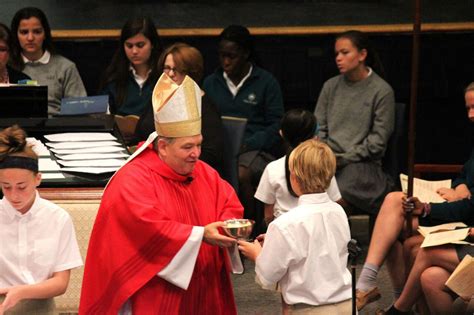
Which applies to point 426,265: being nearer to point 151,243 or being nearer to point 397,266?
point 397,266

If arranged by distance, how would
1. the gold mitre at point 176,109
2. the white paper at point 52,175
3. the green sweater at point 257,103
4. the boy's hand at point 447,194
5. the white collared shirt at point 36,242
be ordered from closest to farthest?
the gold mitre at point 176,109 < the white collared shirt at point 36,242 < the white paper at point 52,175 < the boy's hand at point 447,194 < the green sweater at point 257,103

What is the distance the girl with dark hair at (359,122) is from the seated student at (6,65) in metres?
2.06

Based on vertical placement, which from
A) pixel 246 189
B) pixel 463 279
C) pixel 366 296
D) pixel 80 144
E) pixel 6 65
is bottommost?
pixel 366 296

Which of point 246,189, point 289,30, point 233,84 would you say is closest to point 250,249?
point 246,189

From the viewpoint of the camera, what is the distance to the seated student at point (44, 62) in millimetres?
8336

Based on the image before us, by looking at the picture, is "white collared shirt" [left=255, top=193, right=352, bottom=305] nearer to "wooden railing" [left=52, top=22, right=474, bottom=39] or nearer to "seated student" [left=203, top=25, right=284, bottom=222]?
"seated student" [left=203, top=25, right=284, bottom=222]

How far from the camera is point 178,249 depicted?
5027 millimetres

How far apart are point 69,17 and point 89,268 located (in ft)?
16.0

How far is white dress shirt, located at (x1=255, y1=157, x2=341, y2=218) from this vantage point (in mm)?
6922

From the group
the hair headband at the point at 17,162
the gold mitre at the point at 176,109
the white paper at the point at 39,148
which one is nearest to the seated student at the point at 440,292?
the gold mitre at the point at 176,109

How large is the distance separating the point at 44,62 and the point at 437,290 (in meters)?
3.36

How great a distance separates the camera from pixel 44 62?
8.45m

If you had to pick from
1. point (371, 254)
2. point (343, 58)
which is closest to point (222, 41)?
point (343, 58)

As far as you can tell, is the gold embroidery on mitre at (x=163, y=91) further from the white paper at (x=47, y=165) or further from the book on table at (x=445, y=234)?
the book on table at (x=445, y=234)
